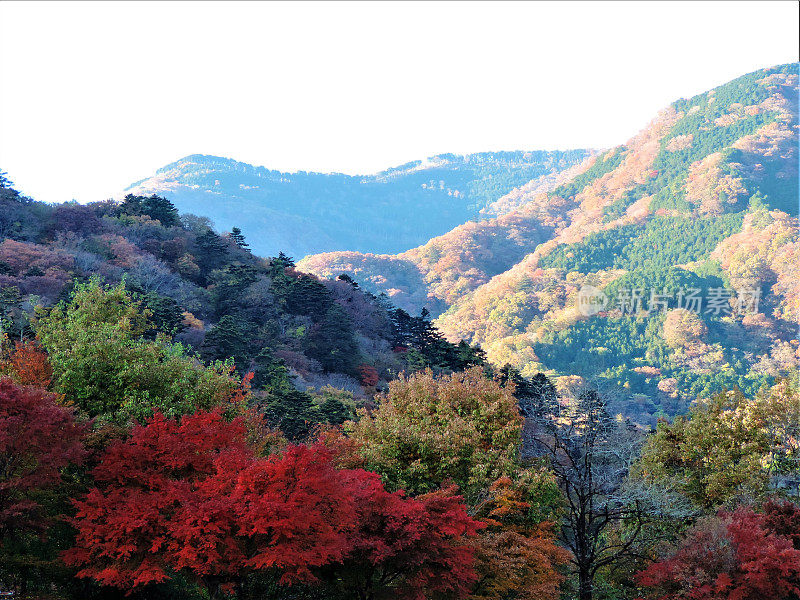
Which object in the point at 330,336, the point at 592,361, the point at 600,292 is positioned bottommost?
the point at 592,361

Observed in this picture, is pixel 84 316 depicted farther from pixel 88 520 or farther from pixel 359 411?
pixel 88 520

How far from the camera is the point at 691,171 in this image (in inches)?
7554

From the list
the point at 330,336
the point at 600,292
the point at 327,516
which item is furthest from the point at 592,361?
the point at 327,516

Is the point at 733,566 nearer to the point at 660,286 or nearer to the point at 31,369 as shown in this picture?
the point at 31,369

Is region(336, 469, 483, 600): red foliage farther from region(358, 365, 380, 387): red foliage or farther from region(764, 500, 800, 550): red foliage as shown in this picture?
region(358, 365, 380, 387): red foliage

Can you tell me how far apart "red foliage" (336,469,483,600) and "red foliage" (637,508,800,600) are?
4825mm

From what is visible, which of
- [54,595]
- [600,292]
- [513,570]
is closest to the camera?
[54,595]

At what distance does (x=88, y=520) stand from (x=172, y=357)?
24.8ft

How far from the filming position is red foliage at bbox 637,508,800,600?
15070 millimetres

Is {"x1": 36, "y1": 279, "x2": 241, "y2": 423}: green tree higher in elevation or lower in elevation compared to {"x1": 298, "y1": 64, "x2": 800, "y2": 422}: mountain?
higher

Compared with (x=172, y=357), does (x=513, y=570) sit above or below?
below

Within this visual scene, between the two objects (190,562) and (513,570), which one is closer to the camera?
(190,562)

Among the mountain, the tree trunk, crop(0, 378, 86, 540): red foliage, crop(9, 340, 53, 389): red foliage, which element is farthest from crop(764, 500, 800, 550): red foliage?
the mountain

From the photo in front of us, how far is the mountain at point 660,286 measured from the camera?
122625mm
